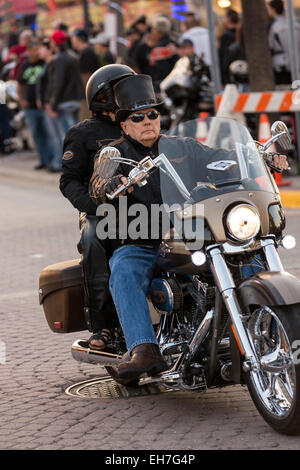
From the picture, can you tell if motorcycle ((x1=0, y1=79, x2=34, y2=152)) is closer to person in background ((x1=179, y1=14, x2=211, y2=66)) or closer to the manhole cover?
person in background ((x1=179, y1=14, x2=211, y2=66))

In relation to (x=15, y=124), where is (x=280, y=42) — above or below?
above

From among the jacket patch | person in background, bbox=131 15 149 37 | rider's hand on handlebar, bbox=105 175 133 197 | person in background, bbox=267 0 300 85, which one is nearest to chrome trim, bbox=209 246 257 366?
rider's hand on handlebar, bbox=105 175 133 197

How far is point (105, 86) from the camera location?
19.9 ft

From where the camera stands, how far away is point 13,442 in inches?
195

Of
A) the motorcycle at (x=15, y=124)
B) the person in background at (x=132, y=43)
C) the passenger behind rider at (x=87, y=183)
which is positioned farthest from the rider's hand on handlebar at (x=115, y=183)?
the motorcycle at (x=15, y=124)

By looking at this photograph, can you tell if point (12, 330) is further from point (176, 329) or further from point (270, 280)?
point (270, 280)

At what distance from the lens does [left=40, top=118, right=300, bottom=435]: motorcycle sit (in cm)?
466

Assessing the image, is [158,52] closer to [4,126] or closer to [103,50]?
[103,50]

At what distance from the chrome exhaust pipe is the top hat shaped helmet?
1.21 metres

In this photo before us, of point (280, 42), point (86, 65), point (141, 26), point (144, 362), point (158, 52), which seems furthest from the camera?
point (141, 26)

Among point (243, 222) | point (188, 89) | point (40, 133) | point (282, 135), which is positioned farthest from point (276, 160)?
point (40, 133)

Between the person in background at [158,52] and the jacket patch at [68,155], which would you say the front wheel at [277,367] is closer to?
the jacket patch at [68,155]

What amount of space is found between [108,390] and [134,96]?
1579mm

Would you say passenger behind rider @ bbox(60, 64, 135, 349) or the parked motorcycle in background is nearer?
passenger behind rider @ bbox(60, 64, 135, 349)
